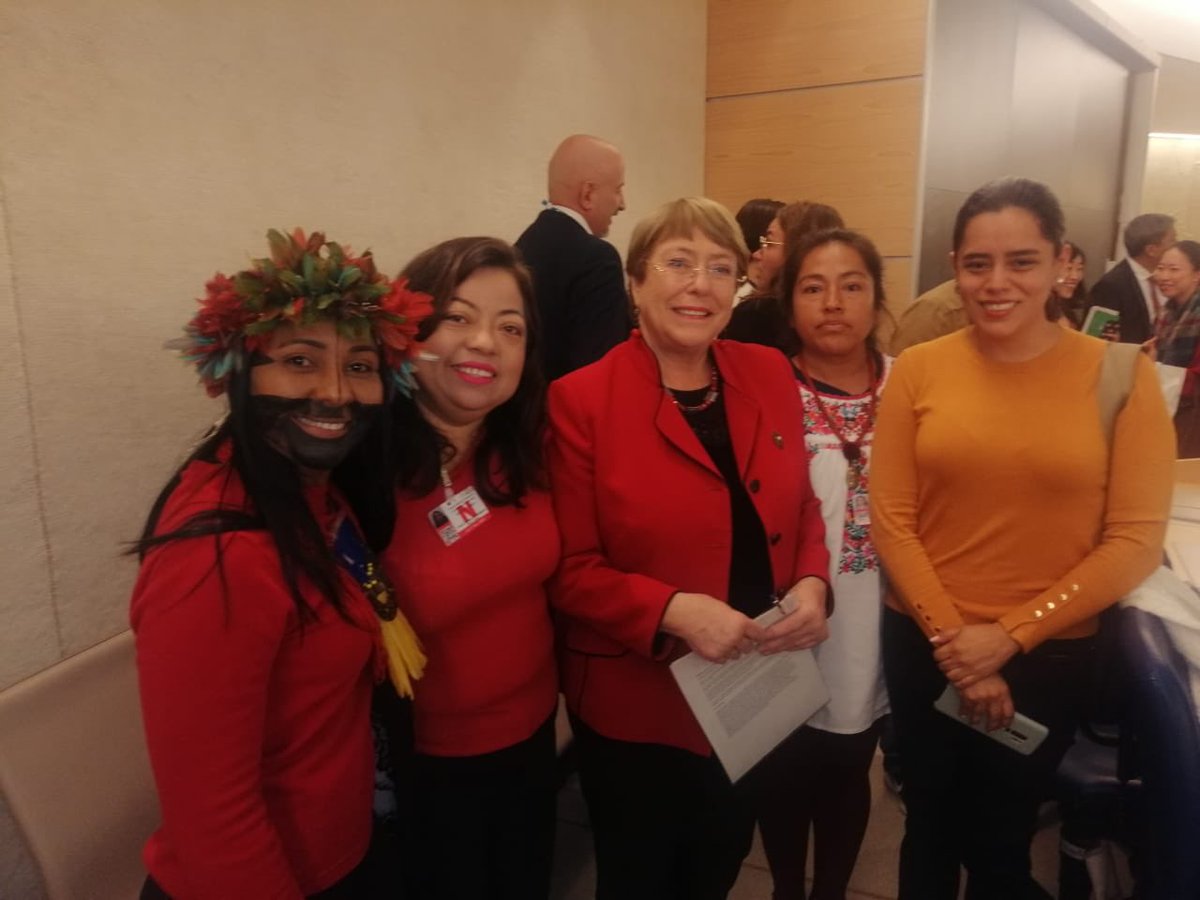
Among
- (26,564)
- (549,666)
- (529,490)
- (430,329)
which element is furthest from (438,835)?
(26,564)

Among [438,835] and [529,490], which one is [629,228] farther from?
[438,835]

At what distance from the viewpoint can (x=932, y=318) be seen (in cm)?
235

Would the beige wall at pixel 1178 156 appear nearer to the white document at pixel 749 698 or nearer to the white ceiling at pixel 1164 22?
the white ceiling at pixel 1164 22

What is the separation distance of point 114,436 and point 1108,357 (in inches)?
79.8

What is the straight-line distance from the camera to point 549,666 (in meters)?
1.48

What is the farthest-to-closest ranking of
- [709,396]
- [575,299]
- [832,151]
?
[832,151] < [575,299] < [709,396]

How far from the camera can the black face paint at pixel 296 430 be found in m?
1.08

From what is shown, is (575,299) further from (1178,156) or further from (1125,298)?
(1178,156)

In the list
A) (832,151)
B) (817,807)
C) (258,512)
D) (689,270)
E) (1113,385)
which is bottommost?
(817,807)

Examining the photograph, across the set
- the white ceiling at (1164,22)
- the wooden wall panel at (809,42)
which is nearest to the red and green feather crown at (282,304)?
the wooden wall panel at (809,42)

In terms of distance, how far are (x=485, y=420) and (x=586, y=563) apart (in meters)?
0.32

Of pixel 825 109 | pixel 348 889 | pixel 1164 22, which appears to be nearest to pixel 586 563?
pixel 348 889

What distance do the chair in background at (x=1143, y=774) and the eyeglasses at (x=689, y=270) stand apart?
3.14 feet

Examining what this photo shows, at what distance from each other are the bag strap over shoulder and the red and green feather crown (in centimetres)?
125
